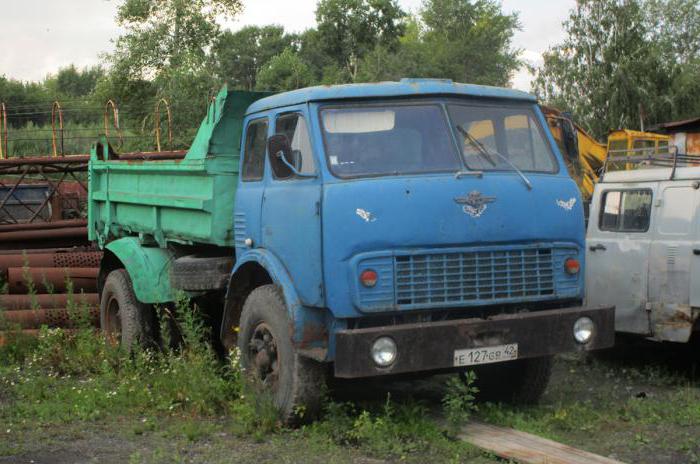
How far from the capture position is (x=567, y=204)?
20.4 ft

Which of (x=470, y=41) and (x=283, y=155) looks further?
(x=470, y=41)

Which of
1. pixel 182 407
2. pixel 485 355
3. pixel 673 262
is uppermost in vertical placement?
pixel 673 262

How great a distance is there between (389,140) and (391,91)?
34cm

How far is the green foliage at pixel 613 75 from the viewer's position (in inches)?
Result: 1737

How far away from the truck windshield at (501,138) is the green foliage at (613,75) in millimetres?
38832

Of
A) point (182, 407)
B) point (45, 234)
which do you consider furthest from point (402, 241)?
point (45, 234)

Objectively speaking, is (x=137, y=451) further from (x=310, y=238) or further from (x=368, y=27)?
(x=368, y=27)

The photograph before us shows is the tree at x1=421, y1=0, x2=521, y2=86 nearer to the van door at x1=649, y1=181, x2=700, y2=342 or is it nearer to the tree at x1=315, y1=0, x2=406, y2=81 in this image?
the tree at x1=315, y1=0, x2=406, y2=81

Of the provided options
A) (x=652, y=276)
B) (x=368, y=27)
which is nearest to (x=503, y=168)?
(x=652, y=276)

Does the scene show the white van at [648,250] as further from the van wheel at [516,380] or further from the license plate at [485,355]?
the license plate at [485,355]

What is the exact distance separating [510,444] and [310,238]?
71.4 inches

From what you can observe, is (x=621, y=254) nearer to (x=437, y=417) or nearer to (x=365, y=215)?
(x=437, y=417)

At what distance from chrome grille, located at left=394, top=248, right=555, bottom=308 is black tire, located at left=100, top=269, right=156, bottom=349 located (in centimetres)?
365

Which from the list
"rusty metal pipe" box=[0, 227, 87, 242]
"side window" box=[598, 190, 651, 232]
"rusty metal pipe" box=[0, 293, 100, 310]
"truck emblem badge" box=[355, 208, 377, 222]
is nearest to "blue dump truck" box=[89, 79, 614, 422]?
"truck emblem badge" box=[355, 208, 377, 222]
